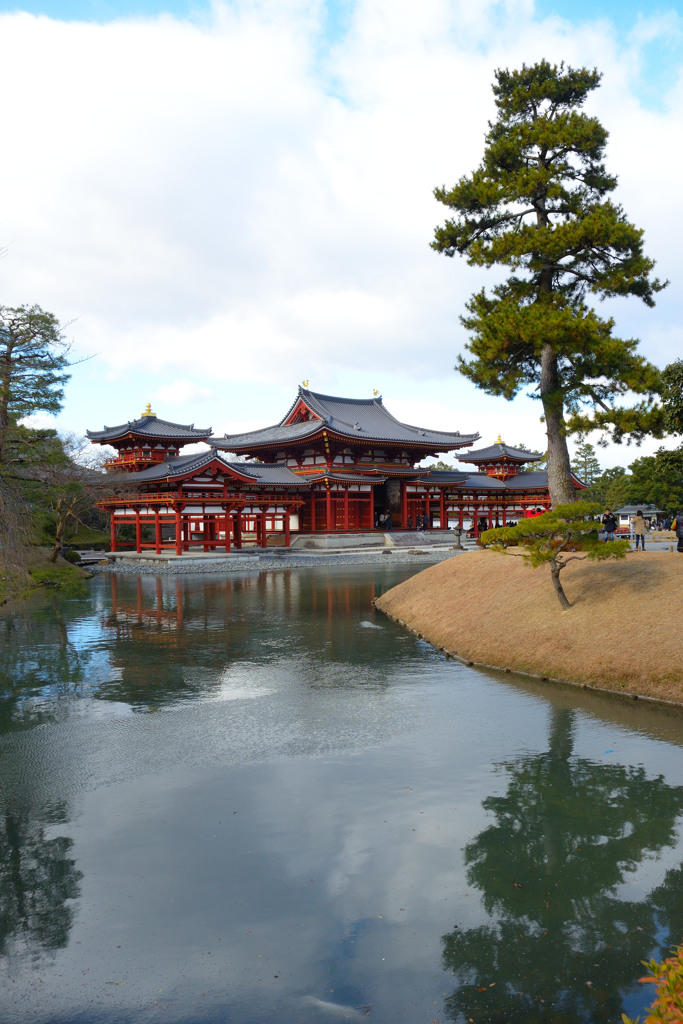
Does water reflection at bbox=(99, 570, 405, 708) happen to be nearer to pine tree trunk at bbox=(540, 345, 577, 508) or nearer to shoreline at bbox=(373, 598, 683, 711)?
shoreline at bbox=(373, 598, 683, 711)

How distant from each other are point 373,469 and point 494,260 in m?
28.1

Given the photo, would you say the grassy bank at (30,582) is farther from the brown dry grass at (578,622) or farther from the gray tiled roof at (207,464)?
the gray tiled roof at (207,464)

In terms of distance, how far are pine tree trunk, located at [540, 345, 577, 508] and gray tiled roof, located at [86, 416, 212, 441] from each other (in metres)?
29.2

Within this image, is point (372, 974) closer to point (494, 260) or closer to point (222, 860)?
point (222, 860)

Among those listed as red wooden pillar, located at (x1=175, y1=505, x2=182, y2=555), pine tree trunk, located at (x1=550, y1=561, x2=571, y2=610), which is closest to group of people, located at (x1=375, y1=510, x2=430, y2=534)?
red wooden pillar, located at (x1=175, y1=505, x2=182, y2=555)

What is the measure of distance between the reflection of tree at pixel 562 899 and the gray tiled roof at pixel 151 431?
37217 millimetres

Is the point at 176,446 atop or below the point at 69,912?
atop

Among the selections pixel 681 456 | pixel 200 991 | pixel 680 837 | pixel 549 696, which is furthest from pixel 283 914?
pixel 681 456

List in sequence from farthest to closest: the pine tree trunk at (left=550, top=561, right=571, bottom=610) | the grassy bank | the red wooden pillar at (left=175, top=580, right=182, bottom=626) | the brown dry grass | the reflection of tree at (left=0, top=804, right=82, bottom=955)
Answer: the red wooden pillar at (left=175, top=580, right=182, bottom=626), the pine tree trunk at (left=550, top=561, right=571, bottom=610), the brown dry grass, the grassy bank, the reflection of tree at (left=0, top=804, right=82, bottom=955)

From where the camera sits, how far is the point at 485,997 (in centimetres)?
403

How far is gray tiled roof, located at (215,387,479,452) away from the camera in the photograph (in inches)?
1748

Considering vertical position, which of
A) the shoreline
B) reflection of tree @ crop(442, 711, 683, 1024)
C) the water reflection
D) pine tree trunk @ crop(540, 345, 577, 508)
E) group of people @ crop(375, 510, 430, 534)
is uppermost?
pine tree trunk @ crop(540, 345, 577, 508)

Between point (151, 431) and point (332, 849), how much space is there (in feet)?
127

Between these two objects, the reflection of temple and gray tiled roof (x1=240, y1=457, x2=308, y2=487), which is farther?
gray tiled roof (x1=240, y1=457, x2=308, y2=487)
